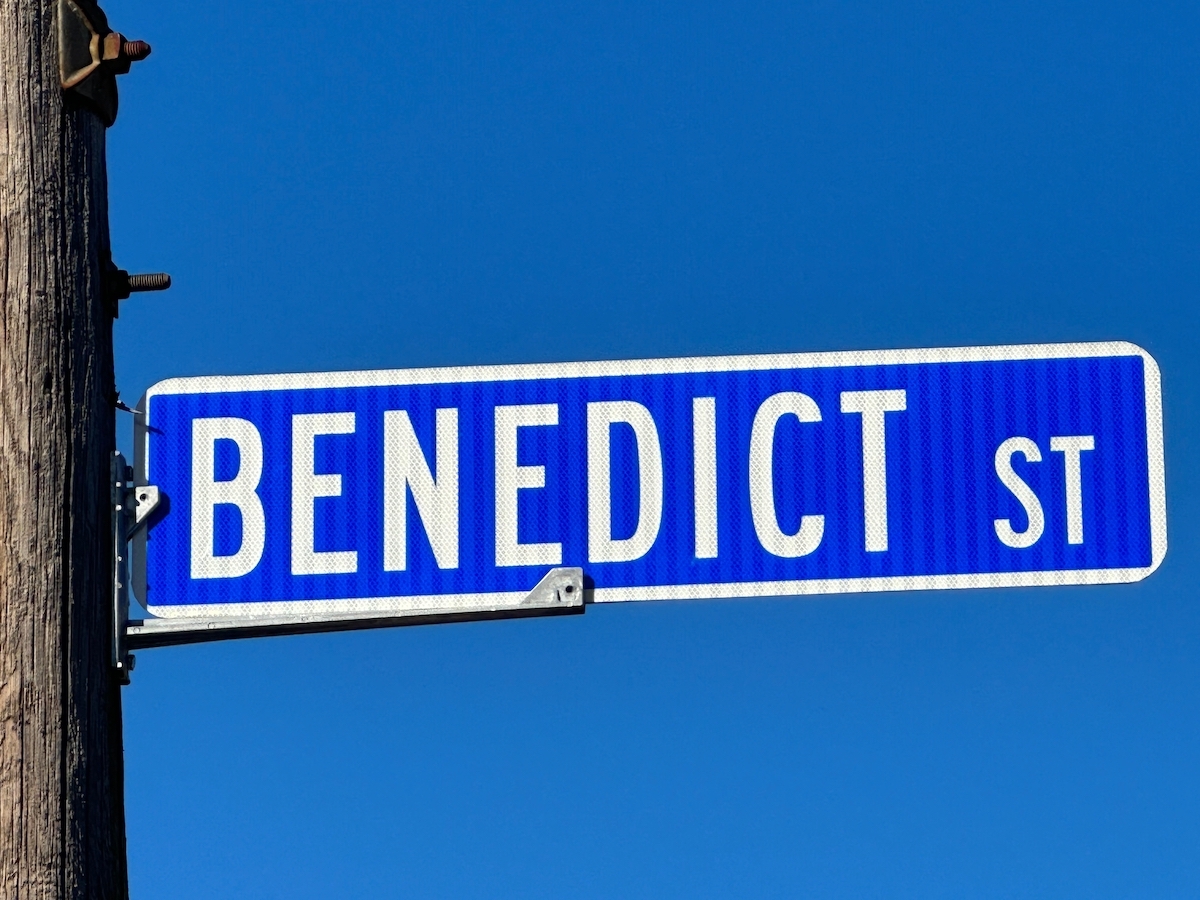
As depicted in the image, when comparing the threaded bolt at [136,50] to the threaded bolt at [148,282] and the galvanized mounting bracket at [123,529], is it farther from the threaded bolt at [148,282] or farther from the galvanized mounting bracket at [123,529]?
the galvanized mounting bracket at [123,529]

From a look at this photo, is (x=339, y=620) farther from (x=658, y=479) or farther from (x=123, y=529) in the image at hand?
(x=658, y=479)

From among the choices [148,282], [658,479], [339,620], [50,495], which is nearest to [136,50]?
[148,282]

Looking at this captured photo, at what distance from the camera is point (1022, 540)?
3426 millimetres

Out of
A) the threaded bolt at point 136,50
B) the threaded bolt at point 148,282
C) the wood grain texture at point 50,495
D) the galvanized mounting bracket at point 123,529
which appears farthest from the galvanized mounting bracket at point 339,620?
the threaded bolt at point 136,50

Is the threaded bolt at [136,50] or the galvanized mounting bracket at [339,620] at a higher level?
the threaded bolt at [136,50]

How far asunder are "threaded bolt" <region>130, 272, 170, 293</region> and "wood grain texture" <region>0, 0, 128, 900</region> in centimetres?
→ 12

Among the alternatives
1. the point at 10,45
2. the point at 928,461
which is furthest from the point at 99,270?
the point at 928,461

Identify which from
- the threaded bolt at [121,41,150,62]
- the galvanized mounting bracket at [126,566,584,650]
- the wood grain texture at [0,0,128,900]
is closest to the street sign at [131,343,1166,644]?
the galvanized mounting bracket at [126,566,584,650]

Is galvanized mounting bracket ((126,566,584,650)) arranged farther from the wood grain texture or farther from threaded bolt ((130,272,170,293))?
threaded bolt ((130,272,170,293))

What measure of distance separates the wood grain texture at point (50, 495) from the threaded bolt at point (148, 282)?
0.12 m

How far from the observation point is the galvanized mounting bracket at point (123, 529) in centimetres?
317

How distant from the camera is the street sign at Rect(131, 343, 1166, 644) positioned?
3416 millimetres

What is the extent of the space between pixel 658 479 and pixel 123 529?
4.02ft

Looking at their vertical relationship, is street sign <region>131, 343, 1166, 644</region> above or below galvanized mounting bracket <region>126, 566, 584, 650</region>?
above
